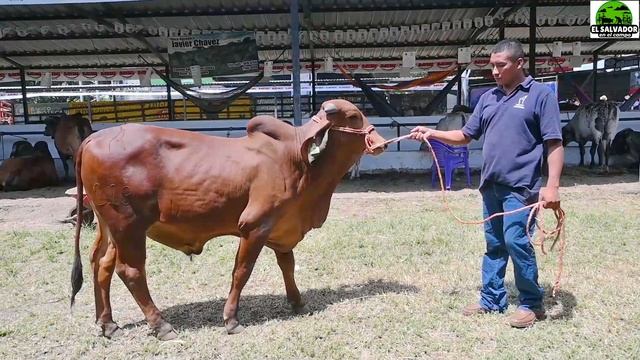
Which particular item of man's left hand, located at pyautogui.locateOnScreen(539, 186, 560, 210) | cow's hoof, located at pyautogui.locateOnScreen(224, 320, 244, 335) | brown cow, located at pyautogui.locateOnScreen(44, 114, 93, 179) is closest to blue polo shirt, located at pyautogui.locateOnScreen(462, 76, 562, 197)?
man's left hand, located at pyautogui.locateOnScreen(539, 186, 560, 210)

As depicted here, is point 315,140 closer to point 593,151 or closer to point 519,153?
point 519,153

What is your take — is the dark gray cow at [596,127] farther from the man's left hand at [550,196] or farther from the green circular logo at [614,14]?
the man's left hand at [550,196]

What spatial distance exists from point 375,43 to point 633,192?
5.91 meters

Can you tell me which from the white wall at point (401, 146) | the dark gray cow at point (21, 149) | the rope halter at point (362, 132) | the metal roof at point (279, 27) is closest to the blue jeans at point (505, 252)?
the rope halter at point (362, 132)

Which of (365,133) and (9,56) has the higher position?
(9,56)

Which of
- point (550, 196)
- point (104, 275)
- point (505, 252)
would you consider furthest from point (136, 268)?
point (550, 196)

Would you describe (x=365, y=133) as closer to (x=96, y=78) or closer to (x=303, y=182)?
(x=303, y=182)

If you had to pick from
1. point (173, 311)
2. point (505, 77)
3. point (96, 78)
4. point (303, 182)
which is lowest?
point (173, 311)

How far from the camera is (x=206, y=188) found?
11.4 ft

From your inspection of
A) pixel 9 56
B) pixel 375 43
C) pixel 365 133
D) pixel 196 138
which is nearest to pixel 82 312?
pixel 196 138

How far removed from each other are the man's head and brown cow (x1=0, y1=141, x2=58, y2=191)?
901cm

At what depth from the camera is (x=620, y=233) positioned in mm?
5781

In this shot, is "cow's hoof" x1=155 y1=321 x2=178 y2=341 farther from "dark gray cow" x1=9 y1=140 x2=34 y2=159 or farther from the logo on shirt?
"dark gray cow" x1=9 y1=140 x2=34 y2=159

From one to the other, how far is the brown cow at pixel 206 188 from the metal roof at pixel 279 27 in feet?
17.9
